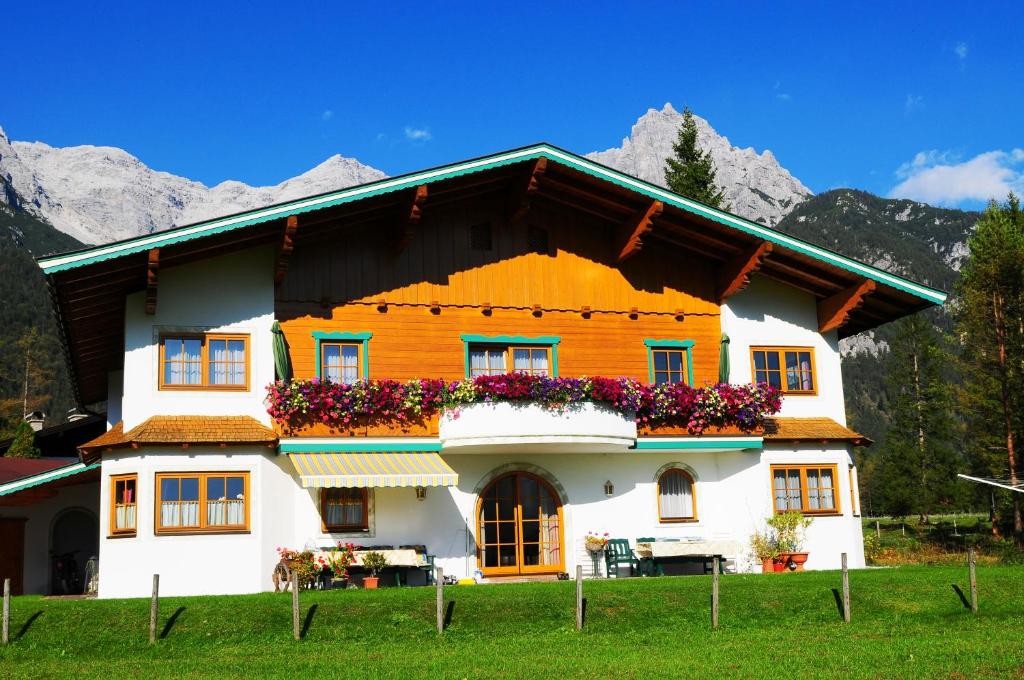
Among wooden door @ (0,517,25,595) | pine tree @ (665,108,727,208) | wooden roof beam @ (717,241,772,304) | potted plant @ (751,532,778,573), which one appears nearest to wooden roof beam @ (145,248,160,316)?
wooden door @ (0,517,25,595)

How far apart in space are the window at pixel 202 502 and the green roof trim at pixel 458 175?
4431 millimetres

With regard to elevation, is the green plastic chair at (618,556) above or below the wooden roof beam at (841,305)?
below

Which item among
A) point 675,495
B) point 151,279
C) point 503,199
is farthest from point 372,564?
point 503,199

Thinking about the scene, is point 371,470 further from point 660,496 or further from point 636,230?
point 636,230

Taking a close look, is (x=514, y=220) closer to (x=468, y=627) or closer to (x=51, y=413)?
(x=468, y=627)

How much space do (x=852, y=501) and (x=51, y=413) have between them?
8866 centimetres

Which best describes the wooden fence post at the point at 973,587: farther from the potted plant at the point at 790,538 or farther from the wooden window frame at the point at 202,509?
the wooden window frame at the point at 202,509

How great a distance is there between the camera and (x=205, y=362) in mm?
22172

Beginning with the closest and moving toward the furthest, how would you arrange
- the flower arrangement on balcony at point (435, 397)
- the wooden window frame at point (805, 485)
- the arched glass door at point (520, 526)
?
the flower arrangement on balcony at point (435, 397)
the arched glass door at point (520, 526)
the wooden window frame at point (805, 485)

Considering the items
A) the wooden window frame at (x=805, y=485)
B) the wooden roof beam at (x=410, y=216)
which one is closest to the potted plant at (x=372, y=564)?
the wooden roof beam at (x=410, y=216)

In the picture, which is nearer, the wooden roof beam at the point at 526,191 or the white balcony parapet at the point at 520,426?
the white balcony parapet at the point at 520,426

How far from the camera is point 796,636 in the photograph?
1667 centimetres

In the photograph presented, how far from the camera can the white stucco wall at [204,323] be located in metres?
21.7

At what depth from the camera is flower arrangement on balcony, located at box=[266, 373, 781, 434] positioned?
72.0ft
